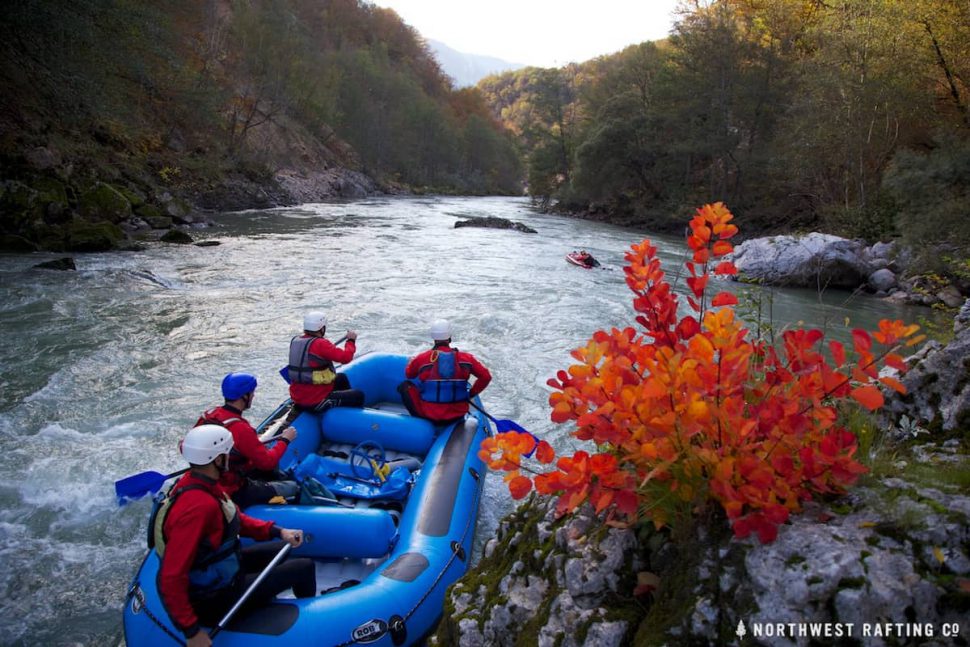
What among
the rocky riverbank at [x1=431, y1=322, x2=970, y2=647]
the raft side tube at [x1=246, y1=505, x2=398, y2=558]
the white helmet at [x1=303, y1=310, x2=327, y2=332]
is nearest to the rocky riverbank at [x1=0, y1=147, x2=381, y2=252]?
the white helmet at [x1=303, y1=310, x2=327, y2=332]

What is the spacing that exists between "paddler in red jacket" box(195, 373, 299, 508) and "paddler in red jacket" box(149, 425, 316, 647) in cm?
65

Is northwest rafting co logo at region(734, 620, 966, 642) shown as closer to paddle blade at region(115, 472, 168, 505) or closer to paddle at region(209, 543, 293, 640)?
paddle at region(209, 543, 293, 640)

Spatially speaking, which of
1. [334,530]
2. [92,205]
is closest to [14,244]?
Result: [92,205]

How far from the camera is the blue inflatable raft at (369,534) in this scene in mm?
2637

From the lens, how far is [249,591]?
2.65 m

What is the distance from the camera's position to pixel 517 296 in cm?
1166

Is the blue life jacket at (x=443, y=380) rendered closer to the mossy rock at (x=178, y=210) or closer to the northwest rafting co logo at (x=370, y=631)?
the northwest rafting co logo at (x=370, y=631)

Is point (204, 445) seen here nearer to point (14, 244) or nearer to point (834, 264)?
point (14, 244)

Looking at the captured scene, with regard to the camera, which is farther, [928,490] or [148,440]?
[148,440]

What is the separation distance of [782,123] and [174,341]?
75.8ft

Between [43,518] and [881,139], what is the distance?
19.7m

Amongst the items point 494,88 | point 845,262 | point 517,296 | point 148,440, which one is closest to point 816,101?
point 845,262

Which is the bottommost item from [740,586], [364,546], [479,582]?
[364,546]

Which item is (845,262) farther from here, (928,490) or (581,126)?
(581,126)
